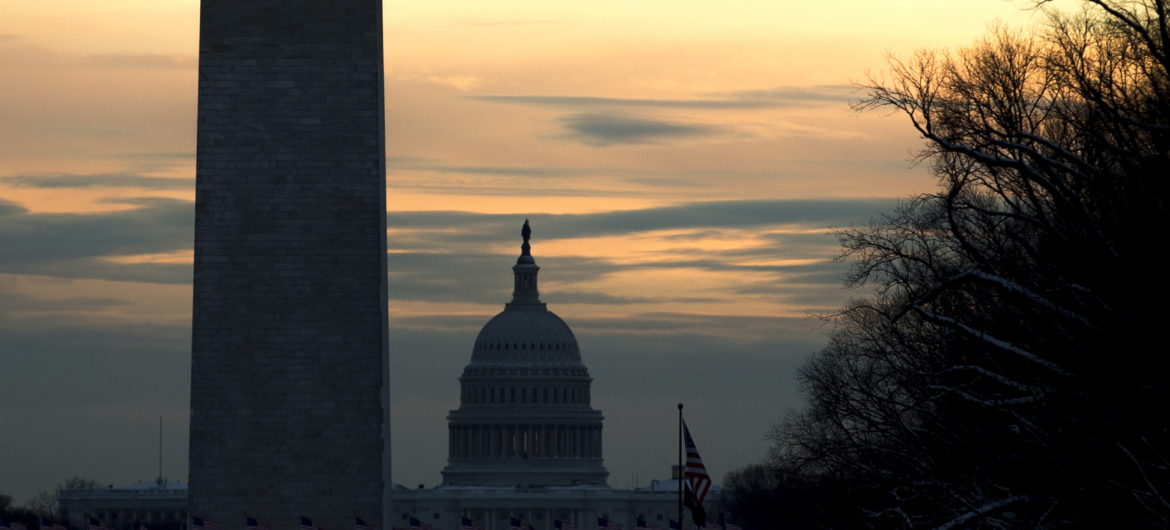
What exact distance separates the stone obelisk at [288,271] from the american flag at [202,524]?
32 cm

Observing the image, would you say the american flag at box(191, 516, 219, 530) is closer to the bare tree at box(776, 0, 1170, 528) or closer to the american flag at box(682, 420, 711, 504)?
the american flag at box(682, 420, 711, 504)

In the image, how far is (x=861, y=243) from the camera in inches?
1644

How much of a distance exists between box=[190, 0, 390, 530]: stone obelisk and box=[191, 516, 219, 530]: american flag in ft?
1.06

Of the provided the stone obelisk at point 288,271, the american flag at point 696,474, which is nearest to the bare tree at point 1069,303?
the american flag at point 696,474

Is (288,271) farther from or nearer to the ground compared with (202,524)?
farther from the ground

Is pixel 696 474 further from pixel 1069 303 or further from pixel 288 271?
pixel 1069 303

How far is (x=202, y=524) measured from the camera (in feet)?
195

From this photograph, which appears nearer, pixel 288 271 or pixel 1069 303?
pixel 1069 303

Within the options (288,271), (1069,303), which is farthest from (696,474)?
(1069,303)

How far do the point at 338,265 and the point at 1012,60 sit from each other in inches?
1072

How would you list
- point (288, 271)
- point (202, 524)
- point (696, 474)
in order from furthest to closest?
point (288, 271) < point (202, 524) < point (696, 474)

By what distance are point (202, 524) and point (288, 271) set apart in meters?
6.48

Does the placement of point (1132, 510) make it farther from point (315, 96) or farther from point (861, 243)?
point (315, 96)

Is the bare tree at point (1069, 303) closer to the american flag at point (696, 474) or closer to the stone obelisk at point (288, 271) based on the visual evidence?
the american flag at point (696, 474)
